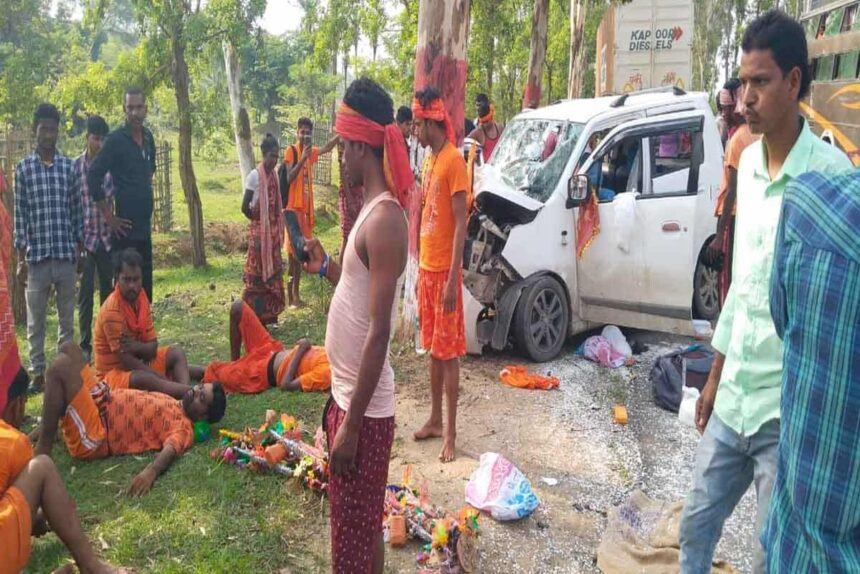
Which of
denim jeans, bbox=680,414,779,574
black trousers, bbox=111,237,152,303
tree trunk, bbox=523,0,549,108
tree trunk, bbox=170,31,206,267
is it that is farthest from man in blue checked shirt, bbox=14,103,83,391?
tree trunk, bbox=523,0,549,108

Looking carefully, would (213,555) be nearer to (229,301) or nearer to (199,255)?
(229,301)

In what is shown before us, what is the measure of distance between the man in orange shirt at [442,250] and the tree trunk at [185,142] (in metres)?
6.35

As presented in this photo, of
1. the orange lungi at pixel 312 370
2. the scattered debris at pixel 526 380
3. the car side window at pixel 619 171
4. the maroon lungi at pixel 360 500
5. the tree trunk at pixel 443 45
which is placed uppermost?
the tree trunk at pixel 443 45

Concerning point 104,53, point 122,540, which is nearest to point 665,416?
point 122,540

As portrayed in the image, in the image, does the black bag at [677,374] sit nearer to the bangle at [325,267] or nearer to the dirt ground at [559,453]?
the dirt ground at [559,453]

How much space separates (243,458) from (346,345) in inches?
92.7

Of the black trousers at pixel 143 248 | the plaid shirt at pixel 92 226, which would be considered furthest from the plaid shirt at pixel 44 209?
the plaid shirt at pixel 92 226

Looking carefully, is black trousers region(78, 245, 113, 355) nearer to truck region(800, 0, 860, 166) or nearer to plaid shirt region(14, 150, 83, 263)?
plaid shirt region(14, 150, 83, 263)

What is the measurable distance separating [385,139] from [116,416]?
10.2ft

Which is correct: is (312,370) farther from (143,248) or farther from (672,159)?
(672,159)

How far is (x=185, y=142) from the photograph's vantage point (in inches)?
398

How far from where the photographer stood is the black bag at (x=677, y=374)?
17.5 ft

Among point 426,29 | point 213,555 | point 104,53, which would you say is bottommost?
point 213,555

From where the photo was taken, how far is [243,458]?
437cm
